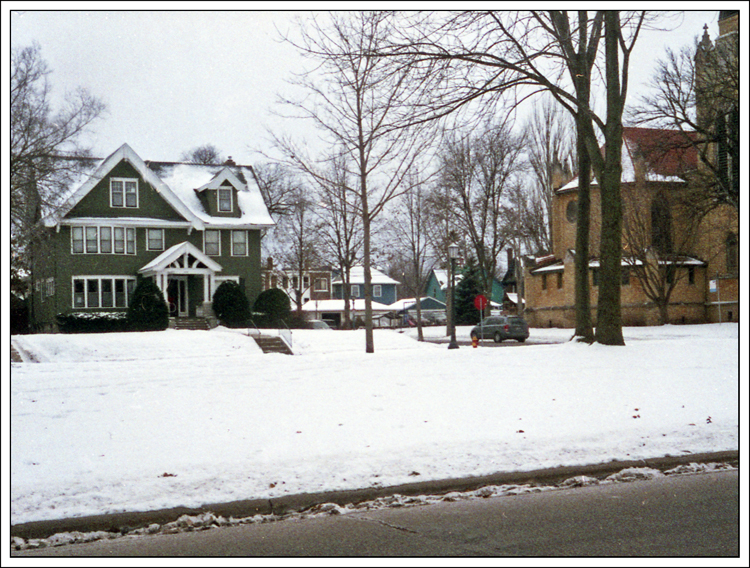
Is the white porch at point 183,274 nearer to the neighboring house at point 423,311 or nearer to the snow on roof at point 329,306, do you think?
the neighboring house at point 423,311

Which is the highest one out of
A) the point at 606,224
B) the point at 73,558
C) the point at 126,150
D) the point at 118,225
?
the point at 126,150

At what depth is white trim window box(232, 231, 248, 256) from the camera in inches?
1437

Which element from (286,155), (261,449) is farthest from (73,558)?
(286,155)

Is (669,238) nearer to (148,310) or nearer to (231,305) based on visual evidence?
(231,305)

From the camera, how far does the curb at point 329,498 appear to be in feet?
17.8

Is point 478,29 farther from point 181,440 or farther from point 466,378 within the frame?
point 181,440

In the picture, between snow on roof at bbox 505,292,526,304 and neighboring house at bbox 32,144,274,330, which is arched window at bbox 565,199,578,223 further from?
snow on roof at bbox 505,292,526,304

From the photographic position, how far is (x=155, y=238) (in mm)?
34562

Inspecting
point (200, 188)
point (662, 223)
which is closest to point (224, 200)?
point (200, 188)

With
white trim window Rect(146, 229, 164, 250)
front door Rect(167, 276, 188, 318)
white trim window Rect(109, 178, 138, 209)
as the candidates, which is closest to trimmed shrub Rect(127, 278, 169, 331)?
front door Rect(167, 276, 188, 318)

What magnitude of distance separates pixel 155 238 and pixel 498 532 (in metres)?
32.2

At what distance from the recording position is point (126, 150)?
32.5m

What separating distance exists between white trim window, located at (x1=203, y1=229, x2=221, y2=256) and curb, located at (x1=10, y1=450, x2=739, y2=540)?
31.2 metres

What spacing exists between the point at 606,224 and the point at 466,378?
548 cm
